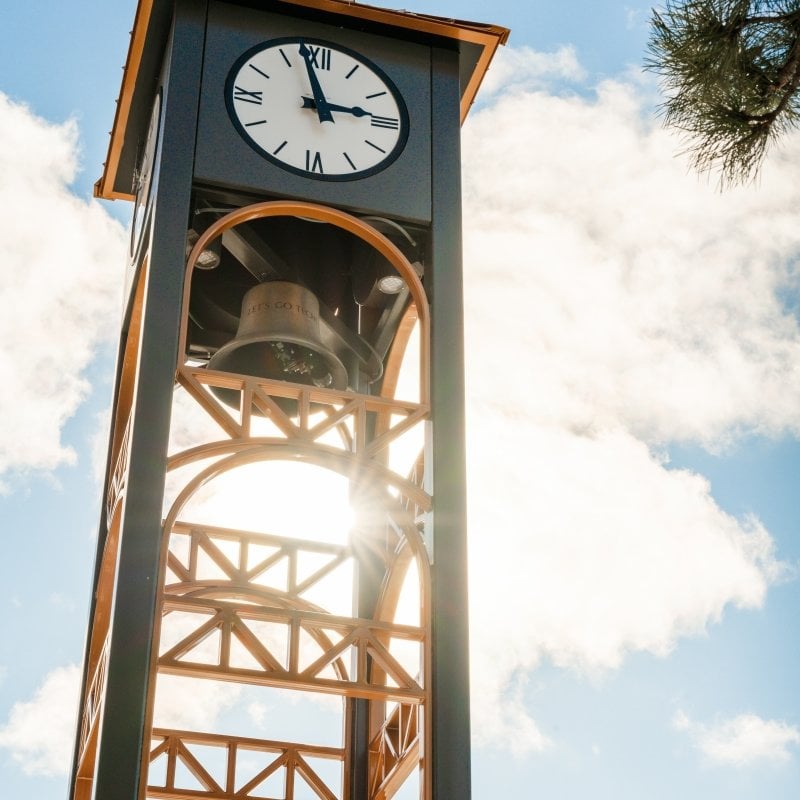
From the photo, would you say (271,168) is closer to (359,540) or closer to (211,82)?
(211,82)

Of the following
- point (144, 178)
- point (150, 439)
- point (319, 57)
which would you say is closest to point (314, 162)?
point (319, 57)

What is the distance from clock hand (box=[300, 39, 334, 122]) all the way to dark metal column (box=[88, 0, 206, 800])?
650mm

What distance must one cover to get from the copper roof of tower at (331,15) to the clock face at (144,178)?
7.3 inches

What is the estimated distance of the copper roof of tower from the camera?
10.6 m

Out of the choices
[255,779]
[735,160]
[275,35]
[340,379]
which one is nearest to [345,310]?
[340,379]

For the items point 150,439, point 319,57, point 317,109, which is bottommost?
point 150,439

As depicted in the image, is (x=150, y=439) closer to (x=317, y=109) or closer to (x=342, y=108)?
(x=317, y=109)

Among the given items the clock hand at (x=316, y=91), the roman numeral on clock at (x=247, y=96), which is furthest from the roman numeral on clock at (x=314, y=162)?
the roman numeral on clock at (x=247, y=96)

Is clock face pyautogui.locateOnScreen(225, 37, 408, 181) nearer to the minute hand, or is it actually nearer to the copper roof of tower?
the minute hand

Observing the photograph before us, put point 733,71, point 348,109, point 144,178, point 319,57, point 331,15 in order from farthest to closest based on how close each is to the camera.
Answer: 1. point 144,178
2. point 331,15
3. point 319,57
4. point 348,109
5. point 733,71

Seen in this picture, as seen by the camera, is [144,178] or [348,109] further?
[144,178]

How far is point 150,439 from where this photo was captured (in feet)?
29.3

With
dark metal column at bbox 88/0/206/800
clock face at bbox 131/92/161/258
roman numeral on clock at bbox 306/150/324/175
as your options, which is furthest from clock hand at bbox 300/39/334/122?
clock face at bbox 131/92/161/258

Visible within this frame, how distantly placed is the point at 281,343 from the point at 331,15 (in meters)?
2.15
